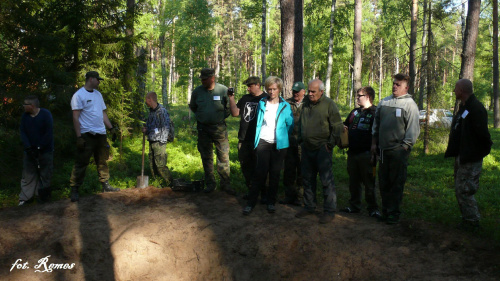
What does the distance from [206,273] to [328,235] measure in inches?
77.6

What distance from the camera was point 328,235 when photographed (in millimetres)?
5496

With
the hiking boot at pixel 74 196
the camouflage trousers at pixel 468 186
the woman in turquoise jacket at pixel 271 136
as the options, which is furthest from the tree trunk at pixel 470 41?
the hiking boot at pixel 74 196

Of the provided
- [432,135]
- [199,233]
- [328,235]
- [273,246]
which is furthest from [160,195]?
[432,135]

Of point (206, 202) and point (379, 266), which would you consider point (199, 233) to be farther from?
point (379, 266)

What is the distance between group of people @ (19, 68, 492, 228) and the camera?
5.60m

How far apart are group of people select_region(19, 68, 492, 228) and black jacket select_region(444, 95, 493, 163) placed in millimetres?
13

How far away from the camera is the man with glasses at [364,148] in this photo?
21.1 ft

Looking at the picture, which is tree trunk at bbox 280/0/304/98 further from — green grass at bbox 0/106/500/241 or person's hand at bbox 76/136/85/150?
person's hand at bbox 76/136/85/150

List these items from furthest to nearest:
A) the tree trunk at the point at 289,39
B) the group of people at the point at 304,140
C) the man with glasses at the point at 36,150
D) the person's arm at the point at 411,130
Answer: the tree trunk at the point at 289,39, the man with glasses at the point at 36,150, the person's arm at the point at 411,130, the group of people at the point at 304,140

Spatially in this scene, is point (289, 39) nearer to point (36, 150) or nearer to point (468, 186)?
point (468, 186)

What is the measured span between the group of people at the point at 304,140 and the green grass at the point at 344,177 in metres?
0.95

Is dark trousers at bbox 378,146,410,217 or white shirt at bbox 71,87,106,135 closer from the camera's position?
dark trousers at bbox 378,146,410,217

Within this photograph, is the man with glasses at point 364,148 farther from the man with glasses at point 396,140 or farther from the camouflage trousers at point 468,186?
the camouflage trousers at point 468,186

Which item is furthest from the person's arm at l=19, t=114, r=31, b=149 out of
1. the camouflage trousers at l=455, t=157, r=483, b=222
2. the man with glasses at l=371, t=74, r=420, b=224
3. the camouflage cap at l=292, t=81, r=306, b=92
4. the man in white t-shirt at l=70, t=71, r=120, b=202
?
the camouflage trousers at l=455, t=157, r=483, b=222
